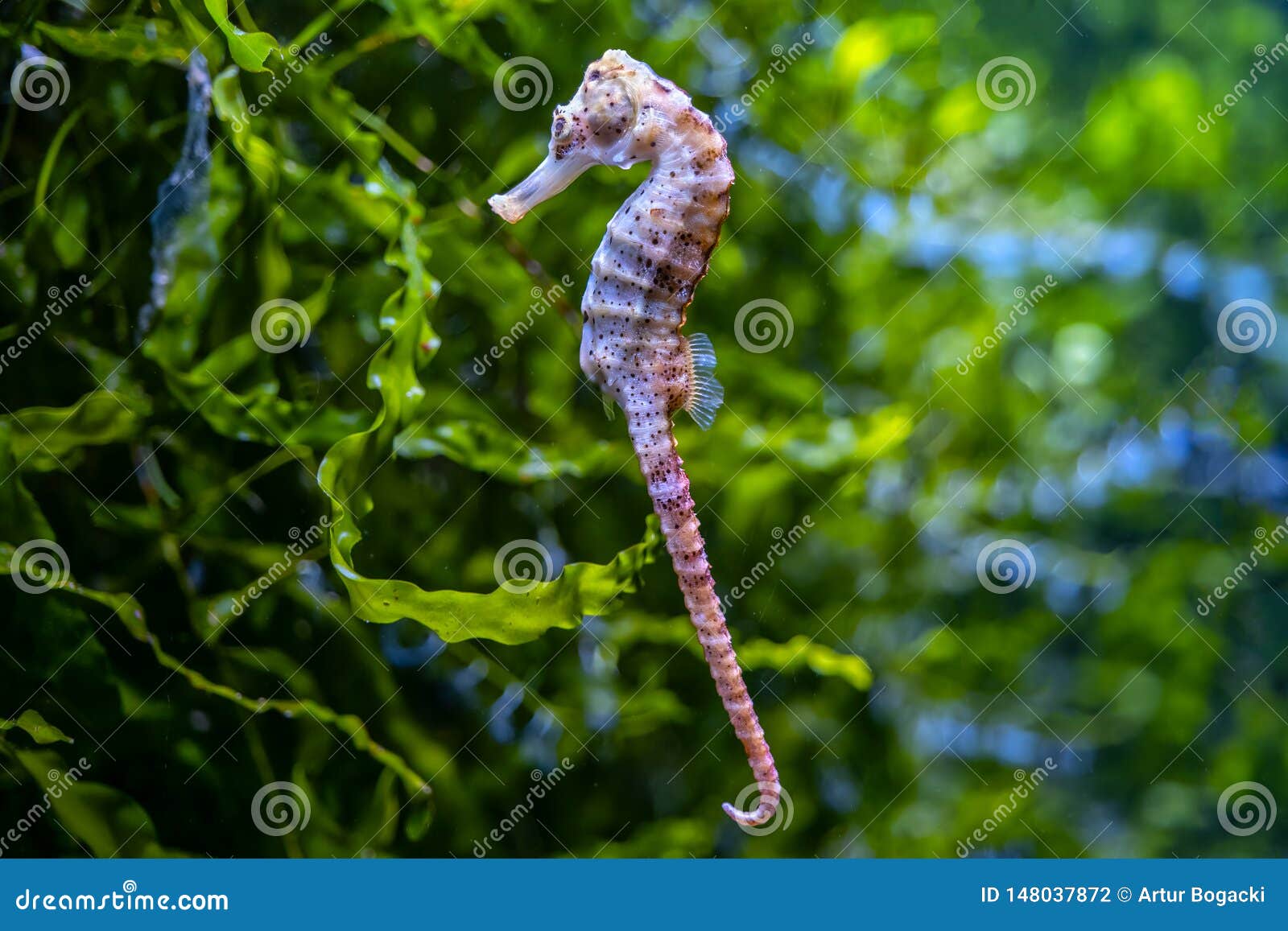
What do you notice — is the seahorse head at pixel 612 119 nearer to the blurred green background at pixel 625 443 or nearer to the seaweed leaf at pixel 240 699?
the blurred green background at pixel 625 443

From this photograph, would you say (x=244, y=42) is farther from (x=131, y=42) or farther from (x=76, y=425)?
(x=76, y=425)

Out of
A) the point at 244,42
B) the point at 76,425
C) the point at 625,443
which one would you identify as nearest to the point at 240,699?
the point at 76,425

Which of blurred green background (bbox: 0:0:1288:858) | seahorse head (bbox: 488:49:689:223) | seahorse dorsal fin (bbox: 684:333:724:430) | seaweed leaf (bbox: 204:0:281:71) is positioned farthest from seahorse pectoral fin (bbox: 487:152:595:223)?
seaweed leaf (bbox: 204:0:281:71)

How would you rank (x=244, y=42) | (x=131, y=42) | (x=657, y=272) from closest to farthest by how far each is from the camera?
(x=657, y=272), (x=244, y=42), (x=131, y=42)

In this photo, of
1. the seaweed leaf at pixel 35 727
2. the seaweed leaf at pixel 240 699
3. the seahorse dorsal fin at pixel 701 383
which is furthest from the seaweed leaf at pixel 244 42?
the seaweed leaf at pixel 35 727

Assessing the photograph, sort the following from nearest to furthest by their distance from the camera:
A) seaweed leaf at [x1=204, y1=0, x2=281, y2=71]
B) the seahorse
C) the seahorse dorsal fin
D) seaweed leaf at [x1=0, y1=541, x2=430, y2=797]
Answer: the seahorse → the seahorse dorsal fin → seaweed leaf at [x1=204, y1=0, x2=281, y2=71] → seaweed leaf at [x1=0, y1=541, x2=430, y2=797]

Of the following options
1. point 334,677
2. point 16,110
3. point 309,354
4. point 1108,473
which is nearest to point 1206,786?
point 1108,473

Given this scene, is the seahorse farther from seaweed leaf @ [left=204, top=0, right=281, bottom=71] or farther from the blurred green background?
seaweed leaf @ [left=204, top=0, right=281, bottom=71]

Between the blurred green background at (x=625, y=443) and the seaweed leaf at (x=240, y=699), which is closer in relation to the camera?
the blurred green background at (x=625, y=443)
